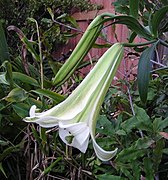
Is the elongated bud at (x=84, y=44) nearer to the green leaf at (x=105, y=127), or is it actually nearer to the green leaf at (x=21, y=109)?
the green leaf at (x=105, y=127)

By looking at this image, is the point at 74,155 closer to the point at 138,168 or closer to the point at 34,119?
the point at 138,168

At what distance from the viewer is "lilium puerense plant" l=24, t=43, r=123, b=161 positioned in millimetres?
627

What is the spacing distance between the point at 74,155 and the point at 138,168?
12.9 inches

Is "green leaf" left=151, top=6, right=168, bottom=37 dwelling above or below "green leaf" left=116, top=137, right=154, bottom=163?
above

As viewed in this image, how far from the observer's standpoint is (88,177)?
1.11m

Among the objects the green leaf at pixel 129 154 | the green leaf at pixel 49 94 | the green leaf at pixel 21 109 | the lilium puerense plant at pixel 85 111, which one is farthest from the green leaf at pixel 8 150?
the lilium puerense plant at pixel 85 111

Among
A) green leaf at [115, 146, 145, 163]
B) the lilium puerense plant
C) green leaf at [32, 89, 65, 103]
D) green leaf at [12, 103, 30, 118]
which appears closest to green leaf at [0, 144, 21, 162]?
green leaf at [12, 103, 30, 118]

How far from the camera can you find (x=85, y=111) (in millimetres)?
646

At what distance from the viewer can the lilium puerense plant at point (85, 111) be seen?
63 cm

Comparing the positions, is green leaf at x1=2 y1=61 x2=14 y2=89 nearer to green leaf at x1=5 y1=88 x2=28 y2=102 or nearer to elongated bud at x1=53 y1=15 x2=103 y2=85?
green leaf at x1=5 y1=88 x2=28 y2=102

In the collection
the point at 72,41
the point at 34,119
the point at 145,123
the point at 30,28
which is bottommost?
the point at 72,41

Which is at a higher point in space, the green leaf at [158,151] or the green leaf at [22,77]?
the green leaf at [22,77]

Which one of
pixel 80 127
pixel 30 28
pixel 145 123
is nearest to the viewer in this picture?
pixel 80 127

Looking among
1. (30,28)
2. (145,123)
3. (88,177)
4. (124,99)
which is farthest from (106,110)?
(30,28)
